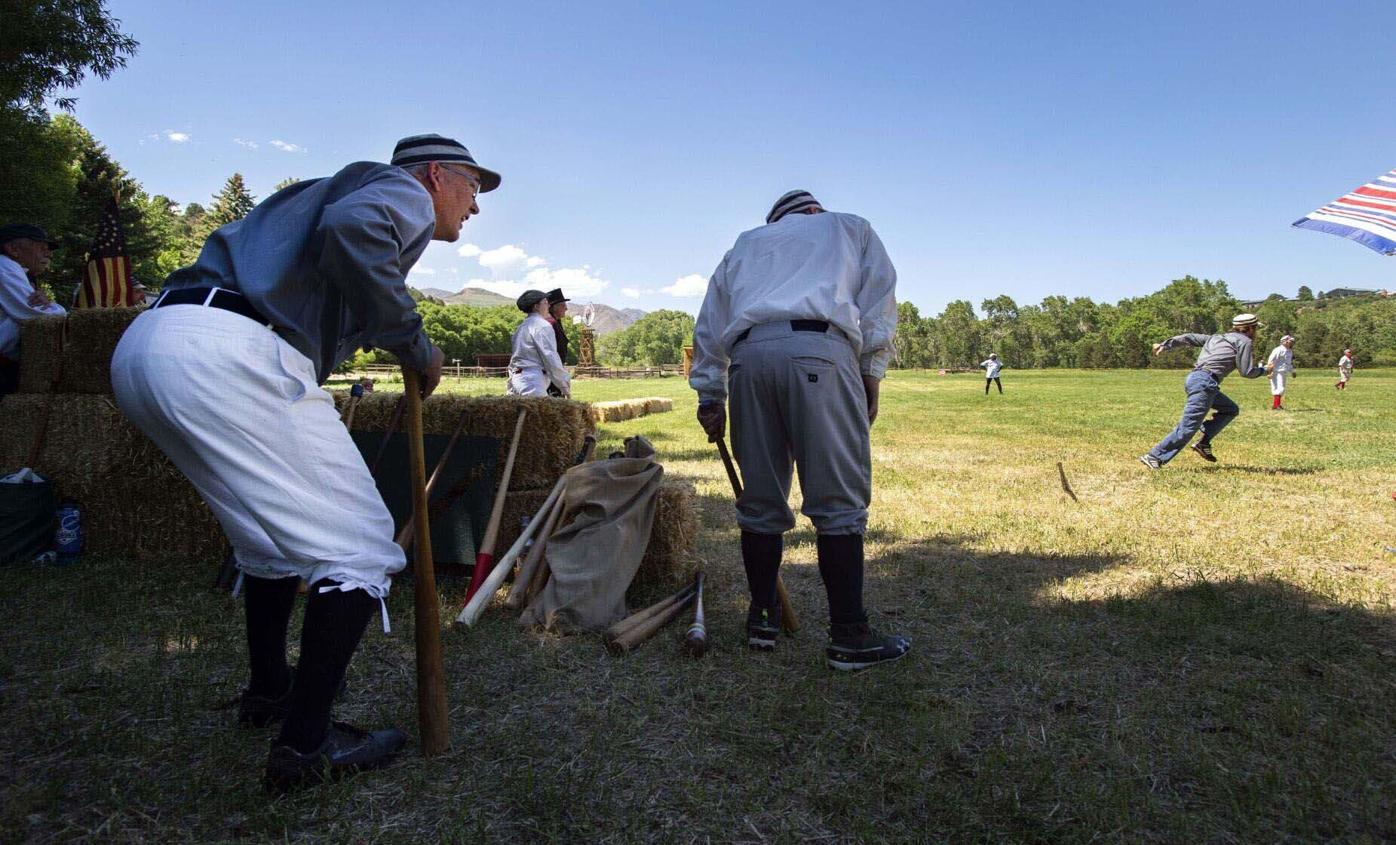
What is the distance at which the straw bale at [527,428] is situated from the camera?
15.2ft

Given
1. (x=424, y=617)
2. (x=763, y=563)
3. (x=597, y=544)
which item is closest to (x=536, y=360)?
(x=597, y=544)

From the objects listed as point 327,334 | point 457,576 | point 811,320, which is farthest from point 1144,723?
point 457,576

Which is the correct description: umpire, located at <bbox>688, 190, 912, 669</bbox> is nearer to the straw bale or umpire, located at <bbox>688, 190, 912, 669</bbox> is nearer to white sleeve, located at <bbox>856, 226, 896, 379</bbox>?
white sleeve, located at <bbox>856, 226, 896, 379</bbox>

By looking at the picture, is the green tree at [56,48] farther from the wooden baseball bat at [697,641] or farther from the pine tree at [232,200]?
the pine tree at [232,200]

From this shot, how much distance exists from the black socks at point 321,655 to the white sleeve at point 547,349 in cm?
545

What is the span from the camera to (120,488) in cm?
502

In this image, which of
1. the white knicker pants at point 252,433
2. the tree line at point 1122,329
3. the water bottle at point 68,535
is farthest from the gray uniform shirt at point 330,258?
the tree line at point 1122,329

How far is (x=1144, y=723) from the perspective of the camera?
2.66 m

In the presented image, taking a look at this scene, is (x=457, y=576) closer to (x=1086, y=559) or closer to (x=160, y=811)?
(x=160, y=811)

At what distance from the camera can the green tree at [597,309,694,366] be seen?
548 ft

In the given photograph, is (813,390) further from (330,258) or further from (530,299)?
(530,299)

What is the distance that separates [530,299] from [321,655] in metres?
6.17

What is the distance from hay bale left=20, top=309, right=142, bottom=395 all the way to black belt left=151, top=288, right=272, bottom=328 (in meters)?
3.66

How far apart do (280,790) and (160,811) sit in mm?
323
